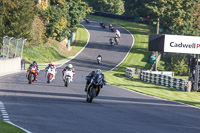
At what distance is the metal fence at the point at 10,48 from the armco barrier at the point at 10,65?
63cm

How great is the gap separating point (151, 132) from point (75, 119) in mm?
2694

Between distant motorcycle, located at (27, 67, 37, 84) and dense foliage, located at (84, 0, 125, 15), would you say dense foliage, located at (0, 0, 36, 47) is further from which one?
dense foliage, located at (84, 0, 125, 15)

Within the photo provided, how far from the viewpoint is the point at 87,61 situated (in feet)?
210

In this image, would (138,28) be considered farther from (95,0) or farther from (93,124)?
(93,124)

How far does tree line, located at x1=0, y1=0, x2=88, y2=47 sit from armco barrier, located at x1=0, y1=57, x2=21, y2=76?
9225 millimetres

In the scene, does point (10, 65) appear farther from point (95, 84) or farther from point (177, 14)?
point (177, 14)

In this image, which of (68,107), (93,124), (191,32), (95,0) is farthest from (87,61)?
(95,0)

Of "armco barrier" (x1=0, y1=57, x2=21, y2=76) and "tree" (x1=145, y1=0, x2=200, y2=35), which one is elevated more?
"tree" (x1=145, y1=0, x2=200, y2=35)

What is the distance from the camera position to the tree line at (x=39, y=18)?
173 feet

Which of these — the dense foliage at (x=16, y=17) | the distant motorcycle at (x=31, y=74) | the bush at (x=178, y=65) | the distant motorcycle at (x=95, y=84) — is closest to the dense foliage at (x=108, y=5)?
the bush at (x=178, y=65)

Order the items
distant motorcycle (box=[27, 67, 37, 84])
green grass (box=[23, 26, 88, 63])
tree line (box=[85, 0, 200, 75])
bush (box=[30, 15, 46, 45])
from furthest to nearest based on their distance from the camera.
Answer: tree line (box=[85, 0, 200, 75])
bush (box=[30, 15, 46, 45])
green grass (box=[23, 26, 88, 63])
distant motorcycle (box=[27, 67, 37, 84])

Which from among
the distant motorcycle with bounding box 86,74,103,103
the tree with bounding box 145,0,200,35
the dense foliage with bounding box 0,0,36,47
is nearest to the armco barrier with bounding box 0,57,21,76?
the dense foliage with bounding box 0,0,36,47

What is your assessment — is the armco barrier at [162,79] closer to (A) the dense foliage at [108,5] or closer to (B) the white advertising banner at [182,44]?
(B) the white advertising banner at [182,44]

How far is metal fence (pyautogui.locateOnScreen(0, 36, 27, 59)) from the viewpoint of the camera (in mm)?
38000
